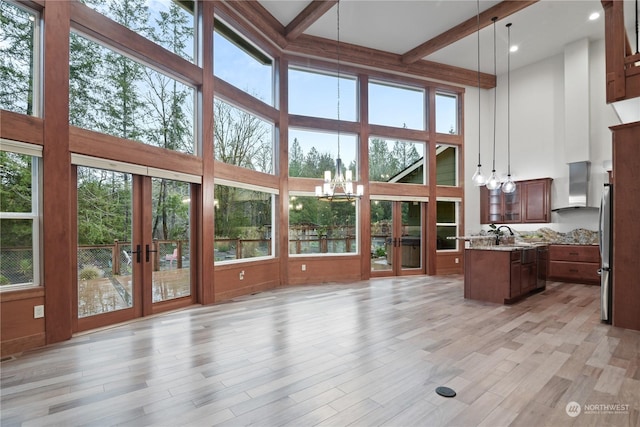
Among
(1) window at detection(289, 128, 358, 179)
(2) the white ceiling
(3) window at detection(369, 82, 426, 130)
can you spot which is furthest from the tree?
(3) window at detection(369, 82, 426, 130)

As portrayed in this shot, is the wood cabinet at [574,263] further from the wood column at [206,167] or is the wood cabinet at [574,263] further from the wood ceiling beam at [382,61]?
the wood column at [206,167]

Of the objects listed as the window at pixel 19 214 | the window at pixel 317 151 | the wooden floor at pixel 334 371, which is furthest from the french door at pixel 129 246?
the window at pixel 317 151

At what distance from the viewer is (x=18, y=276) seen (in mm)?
3238

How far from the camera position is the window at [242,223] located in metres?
5.52

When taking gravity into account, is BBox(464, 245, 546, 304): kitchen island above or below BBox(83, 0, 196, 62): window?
below

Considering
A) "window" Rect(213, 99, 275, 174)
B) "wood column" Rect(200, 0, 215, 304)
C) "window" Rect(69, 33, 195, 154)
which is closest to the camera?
"window" Rect(69, 33, 195, 154)

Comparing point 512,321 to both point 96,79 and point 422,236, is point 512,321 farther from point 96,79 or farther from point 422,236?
point 96,79

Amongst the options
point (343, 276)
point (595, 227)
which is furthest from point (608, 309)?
point (343, 276)

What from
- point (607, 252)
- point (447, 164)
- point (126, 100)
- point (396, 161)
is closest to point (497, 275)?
point (607, 252)

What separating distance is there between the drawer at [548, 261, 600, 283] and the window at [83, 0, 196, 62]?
8.47 m

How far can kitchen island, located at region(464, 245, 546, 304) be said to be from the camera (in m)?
5.10

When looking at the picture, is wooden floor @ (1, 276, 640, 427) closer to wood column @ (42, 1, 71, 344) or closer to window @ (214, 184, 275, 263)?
wood column @ (42, 1, 71, 344)

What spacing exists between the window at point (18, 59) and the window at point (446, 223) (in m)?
8.10

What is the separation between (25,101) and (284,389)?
3839mm
